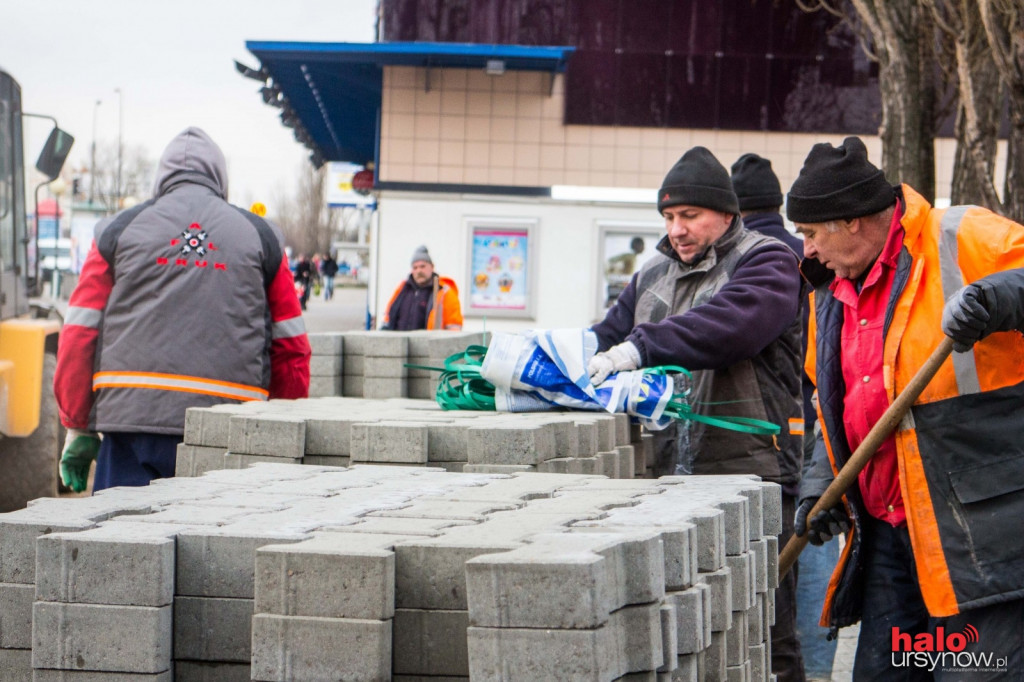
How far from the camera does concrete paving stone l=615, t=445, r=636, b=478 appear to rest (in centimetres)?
529

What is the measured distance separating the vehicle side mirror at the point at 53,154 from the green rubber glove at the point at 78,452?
4.02 meters

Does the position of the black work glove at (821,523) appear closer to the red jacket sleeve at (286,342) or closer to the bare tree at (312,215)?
the red jacket sleeve at (286,342)

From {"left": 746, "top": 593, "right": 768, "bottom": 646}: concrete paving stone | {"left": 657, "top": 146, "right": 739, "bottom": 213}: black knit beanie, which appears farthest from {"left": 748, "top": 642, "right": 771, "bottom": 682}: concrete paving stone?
{"left": 657, "top": 146, "right": 739, "bottom": 213}: black knit beanie

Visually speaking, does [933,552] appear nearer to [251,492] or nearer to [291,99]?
[251,492]

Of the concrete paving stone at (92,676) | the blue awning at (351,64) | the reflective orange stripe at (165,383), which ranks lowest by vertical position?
the concrete paving stone at (92,676)

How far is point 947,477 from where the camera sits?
4.09 metres

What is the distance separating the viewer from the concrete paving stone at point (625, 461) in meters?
5.29

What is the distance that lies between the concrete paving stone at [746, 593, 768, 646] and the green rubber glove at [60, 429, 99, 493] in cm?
332

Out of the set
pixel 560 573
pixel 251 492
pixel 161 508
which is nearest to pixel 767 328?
pixel 251 492

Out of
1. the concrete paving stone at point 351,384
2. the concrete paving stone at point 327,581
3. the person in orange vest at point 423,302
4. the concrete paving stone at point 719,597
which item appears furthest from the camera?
the person in orange vest at point 423,302

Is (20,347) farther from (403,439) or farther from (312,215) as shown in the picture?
(312,215)

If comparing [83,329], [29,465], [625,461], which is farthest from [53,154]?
[625,461]

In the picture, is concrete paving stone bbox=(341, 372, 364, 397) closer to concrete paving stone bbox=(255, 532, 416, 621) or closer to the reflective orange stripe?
the reflective orange stripe

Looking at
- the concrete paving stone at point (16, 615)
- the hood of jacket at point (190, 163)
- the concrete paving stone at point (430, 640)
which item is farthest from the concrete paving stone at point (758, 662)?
the hood of jacket at point (190, 163)
